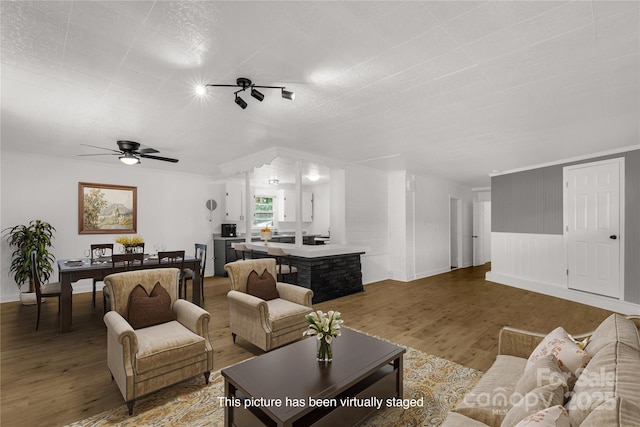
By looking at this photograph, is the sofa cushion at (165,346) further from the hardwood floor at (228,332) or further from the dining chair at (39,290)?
the dining chair at (39,290)

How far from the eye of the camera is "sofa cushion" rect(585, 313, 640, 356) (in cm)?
139

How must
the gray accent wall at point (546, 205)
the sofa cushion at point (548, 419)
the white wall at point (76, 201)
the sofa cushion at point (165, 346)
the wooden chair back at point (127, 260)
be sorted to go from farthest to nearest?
1. the white wall at point (76, 201)
2. the gray accent wall at point (546, 205)
3. the wooden chair back at point (127, 260)
4. the sofa cushion at point (165, 346)
5. the sofa cushion at point (548, 419)

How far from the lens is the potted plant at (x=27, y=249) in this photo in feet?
16.4

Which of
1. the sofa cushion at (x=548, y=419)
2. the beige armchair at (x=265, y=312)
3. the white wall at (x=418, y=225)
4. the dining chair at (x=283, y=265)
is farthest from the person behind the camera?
the white wall at (x=418, y=225)

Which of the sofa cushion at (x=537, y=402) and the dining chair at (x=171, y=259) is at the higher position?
the dining chair at (x=171, y=259)

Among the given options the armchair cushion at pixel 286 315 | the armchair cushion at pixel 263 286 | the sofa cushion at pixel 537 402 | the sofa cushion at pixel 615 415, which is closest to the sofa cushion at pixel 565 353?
the sofa cushion at pixel 537 402

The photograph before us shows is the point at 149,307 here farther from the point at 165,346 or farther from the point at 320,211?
the point at 320,211

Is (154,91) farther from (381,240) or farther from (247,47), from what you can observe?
(381,240)

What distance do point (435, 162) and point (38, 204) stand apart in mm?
7580

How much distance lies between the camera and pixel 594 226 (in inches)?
204

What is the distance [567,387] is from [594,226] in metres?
5.37

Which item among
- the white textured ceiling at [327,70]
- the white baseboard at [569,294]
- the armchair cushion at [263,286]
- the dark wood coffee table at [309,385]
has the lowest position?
the white baseboard at [569,294]

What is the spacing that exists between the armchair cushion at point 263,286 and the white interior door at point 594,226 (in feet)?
18.0

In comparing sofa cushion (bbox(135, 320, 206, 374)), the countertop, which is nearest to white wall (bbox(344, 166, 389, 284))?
the countertop
